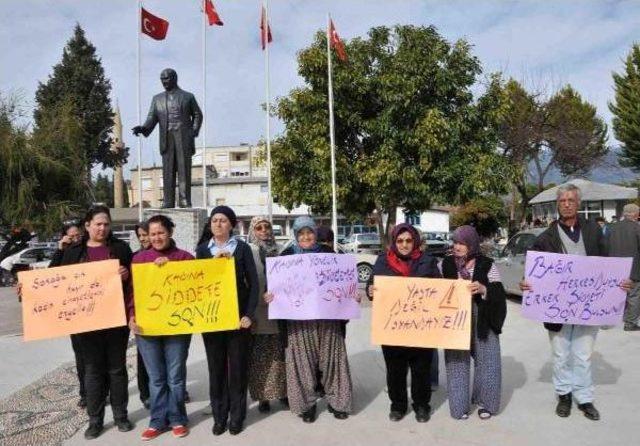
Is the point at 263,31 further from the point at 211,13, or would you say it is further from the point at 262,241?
the point at 262,241

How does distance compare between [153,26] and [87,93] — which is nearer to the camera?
[153,26]

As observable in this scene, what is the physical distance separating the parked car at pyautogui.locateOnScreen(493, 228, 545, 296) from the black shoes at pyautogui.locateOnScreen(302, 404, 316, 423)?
6703 millimetres

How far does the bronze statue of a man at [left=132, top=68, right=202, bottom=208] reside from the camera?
27.3 ft

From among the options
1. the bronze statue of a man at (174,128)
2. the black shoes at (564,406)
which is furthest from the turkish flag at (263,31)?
the black shoes at (564,406)

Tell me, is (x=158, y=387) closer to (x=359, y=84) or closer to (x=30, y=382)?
(x=30, y=382)

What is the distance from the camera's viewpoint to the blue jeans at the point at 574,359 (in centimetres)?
420

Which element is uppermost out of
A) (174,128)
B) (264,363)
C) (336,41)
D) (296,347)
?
(336,41)

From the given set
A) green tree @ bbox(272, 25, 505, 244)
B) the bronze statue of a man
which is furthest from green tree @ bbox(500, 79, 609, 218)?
the bronze statue of a man

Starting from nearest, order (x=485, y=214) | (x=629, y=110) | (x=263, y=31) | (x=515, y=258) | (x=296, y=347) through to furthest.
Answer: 1. (x=296, y=347)
2. (x=515, y=258)
3. (x=263, y=31)
4. (x=629, y=110)
5. (x=485, y=214)

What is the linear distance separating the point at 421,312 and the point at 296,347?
40.0 inches

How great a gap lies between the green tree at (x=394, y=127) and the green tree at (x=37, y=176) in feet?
34.3

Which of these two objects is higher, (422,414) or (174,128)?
(174,128)

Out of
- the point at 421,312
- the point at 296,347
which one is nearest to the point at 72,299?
the point at 296,347

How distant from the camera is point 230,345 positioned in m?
4.08
